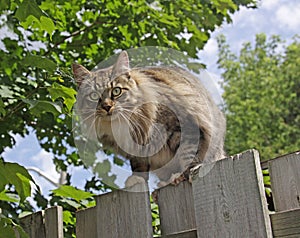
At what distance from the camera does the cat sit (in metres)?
1.66

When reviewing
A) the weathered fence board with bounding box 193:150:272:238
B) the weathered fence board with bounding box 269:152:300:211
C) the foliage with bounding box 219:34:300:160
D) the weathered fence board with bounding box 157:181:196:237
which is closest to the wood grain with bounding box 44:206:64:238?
the weathered fence board with bounding box 157:181:196:237

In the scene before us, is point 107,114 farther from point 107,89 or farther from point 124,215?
point 124,215

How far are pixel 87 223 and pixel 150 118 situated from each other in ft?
1.28

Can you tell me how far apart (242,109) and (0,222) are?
1441 centimetres

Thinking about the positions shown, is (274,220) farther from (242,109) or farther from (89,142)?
(242,109)

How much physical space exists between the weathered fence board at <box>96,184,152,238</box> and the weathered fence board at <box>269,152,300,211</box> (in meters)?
0.35

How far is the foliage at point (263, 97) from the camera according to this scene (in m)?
14.4

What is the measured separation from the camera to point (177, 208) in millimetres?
1325

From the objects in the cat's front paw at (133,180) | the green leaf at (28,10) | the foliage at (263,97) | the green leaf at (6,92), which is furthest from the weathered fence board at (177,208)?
the foliage at (263,97)

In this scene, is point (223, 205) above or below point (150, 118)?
below

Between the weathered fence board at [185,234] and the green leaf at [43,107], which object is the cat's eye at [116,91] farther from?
the weathered fence board at [185,234]

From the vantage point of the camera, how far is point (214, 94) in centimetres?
170

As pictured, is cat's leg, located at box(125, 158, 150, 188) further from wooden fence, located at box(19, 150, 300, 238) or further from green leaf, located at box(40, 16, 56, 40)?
green leaf, located at box(40, 16, 56, 40)

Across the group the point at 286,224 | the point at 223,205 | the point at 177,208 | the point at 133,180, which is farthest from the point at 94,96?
the point at 286,224
